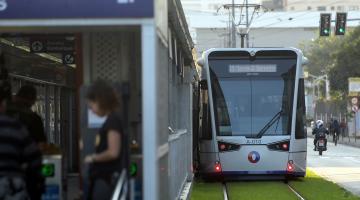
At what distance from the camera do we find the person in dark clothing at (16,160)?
748 centimetres

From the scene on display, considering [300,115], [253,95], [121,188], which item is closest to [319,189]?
[300,115]

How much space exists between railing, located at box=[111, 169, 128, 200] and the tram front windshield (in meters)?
12.1

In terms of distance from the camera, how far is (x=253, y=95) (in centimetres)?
1980

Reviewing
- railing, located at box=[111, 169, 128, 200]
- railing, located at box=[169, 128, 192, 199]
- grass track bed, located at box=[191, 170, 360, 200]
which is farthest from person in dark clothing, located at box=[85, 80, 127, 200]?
grass track bed, located at box=[191, 170, 360, 200]

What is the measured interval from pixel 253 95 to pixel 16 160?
1270cm

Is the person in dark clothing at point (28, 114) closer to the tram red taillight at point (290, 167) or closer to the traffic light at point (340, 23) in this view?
the tram red taillight at point (290, 167)

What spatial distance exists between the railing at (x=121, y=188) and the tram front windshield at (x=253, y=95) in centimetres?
1205

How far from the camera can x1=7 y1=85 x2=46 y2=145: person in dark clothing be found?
8719 mm

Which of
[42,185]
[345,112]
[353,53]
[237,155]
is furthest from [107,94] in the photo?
[345,112]

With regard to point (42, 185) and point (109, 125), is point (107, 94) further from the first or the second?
point (42, 185)

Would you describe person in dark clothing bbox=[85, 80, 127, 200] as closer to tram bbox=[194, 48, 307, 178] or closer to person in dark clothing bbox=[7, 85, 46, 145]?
person in dark clothing bbox=[7, 85, 46, 145]

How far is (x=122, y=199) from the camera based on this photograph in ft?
24.8

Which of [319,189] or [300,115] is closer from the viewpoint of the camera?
[319,189]

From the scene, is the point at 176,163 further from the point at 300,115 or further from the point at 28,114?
the point at 300,115
